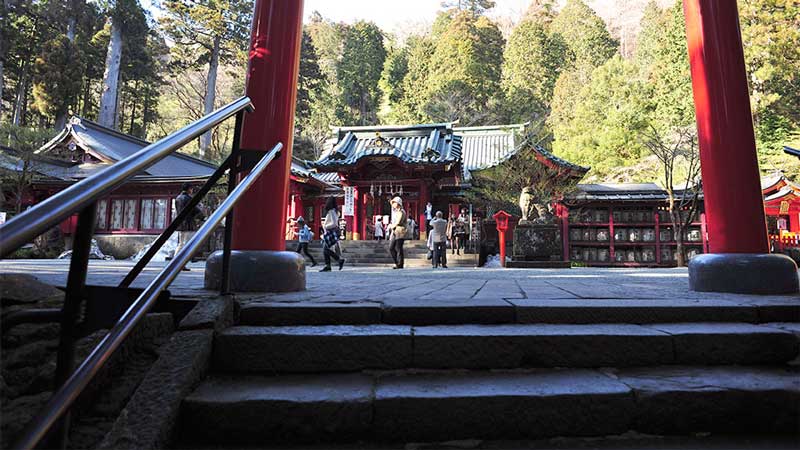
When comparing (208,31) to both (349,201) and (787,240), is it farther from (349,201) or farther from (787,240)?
(787,240)

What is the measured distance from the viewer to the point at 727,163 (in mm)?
3105

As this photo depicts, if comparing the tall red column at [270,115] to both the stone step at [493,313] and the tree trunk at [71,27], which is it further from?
the tree trunk at [71,27]

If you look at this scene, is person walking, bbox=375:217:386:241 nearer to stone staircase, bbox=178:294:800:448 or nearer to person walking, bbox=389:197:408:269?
person walking, bbox=389:197:408:269

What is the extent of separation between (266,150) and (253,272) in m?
0.86

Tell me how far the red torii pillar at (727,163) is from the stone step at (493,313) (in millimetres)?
893

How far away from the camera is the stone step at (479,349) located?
1773 mm

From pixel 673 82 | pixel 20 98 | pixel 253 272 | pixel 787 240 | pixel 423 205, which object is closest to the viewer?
pixel 253 272

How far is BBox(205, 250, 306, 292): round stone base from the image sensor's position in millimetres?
2639

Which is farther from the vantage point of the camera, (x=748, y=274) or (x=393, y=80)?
(x=393, y=80)

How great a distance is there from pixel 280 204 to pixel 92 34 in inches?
1264

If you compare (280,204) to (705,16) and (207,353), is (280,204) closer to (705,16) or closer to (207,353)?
(207,353)

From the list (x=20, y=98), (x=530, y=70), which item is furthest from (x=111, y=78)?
(x=530, y=70)

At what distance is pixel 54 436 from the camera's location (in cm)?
103

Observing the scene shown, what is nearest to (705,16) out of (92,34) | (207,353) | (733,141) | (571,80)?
(733,141)
